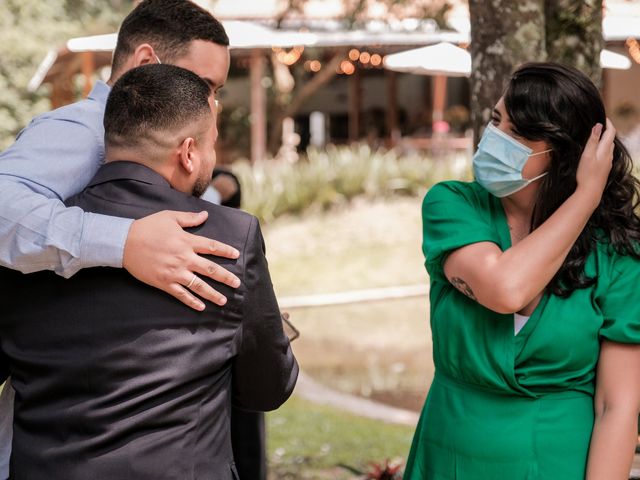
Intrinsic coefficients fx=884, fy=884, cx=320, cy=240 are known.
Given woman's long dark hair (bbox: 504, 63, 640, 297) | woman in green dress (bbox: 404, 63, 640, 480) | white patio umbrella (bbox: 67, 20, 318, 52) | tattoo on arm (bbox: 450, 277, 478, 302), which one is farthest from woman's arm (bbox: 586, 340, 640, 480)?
white patio umbrella (bbox: 67, 20, 318, 52)

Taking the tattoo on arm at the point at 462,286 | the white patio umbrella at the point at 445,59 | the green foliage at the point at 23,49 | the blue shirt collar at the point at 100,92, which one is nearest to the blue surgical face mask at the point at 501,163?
the tattoo on arm at the point at 462,286

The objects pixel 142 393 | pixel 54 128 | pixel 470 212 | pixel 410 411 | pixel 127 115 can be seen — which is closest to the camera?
pixel 142 393

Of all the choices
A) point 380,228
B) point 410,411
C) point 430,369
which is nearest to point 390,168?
point 380,228

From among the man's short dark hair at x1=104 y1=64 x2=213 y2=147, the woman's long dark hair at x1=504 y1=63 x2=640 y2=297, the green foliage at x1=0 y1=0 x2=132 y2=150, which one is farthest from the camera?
the green foliage at x1=0 y1=0 x2=132 y2=150

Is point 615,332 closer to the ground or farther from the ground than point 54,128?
closer to the ground

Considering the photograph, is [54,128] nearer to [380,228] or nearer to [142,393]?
[142,393]

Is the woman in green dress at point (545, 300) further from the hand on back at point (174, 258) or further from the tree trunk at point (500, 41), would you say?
the tree trunk at point (500, 41)

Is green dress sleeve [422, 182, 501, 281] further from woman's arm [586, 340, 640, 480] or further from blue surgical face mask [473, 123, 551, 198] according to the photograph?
woman's arm [586, 340, 640, 480]

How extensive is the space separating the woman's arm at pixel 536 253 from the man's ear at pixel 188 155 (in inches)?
29.6

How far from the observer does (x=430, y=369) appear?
30.1 ft

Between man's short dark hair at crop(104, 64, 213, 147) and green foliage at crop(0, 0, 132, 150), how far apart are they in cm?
2037

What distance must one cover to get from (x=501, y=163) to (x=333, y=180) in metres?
13.9

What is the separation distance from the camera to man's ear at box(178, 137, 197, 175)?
2023mm

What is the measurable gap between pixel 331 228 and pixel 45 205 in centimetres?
1363
